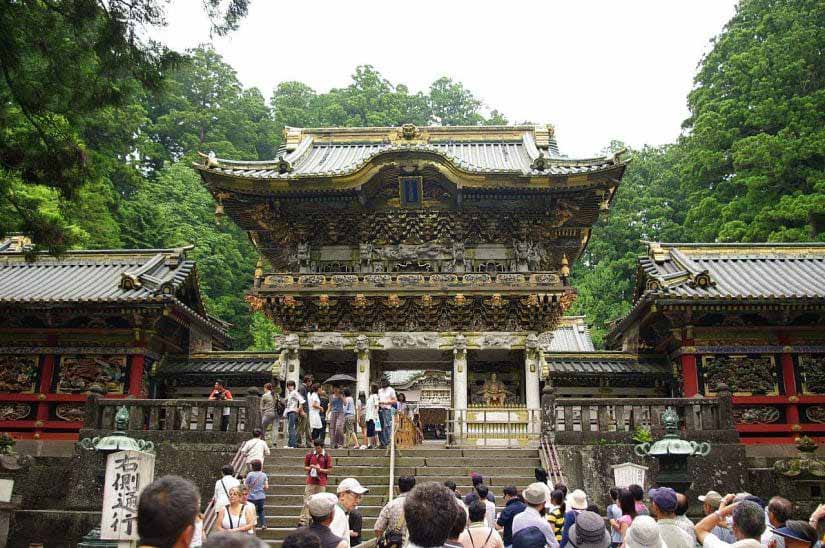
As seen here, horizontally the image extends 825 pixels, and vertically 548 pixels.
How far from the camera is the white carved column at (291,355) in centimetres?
1809

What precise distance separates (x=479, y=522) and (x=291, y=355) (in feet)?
43.1

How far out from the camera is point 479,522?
5.70m

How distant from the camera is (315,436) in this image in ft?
48.8

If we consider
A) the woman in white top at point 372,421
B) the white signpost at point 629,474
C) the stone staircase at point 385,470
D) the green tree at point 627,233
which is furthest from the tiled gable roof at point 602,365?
the green tree at point 627,233

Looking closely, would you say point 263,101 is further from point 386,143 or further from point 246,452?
point 246,452

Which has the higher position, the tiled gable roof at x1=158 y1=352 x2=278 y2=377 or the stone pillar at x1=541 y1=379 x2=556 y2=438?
the tiled gable roof at x1=158 y1=352 x2=278 y2=377

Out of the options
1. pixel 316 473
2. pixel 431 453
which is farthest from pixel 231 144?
pixel 316 473

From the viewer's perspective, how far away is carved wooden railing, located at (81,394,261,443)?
13672 millimetres

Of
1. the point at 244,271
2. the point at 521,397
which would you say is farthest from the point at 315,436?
the point at 244,271

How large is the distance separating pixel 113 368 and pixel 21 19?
10047 millimetres

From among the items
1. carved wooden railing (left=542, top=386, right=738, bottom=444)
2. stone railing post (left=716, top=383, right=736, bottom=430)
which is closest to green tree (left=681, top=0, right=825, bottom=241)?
stone railing post (left=716, top=383, right=736, bottom=430)

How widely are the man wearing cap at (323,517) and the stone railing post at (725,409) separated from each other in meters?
10.6

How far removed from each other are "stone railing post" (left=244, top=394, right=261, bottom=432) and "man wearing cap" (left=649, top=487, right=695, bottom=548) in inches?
387

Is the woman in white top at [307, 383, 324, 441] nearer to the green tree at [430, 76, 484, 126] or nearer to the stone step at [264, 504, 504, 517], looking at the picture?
the stone step at [264, 504, 504, 517]
